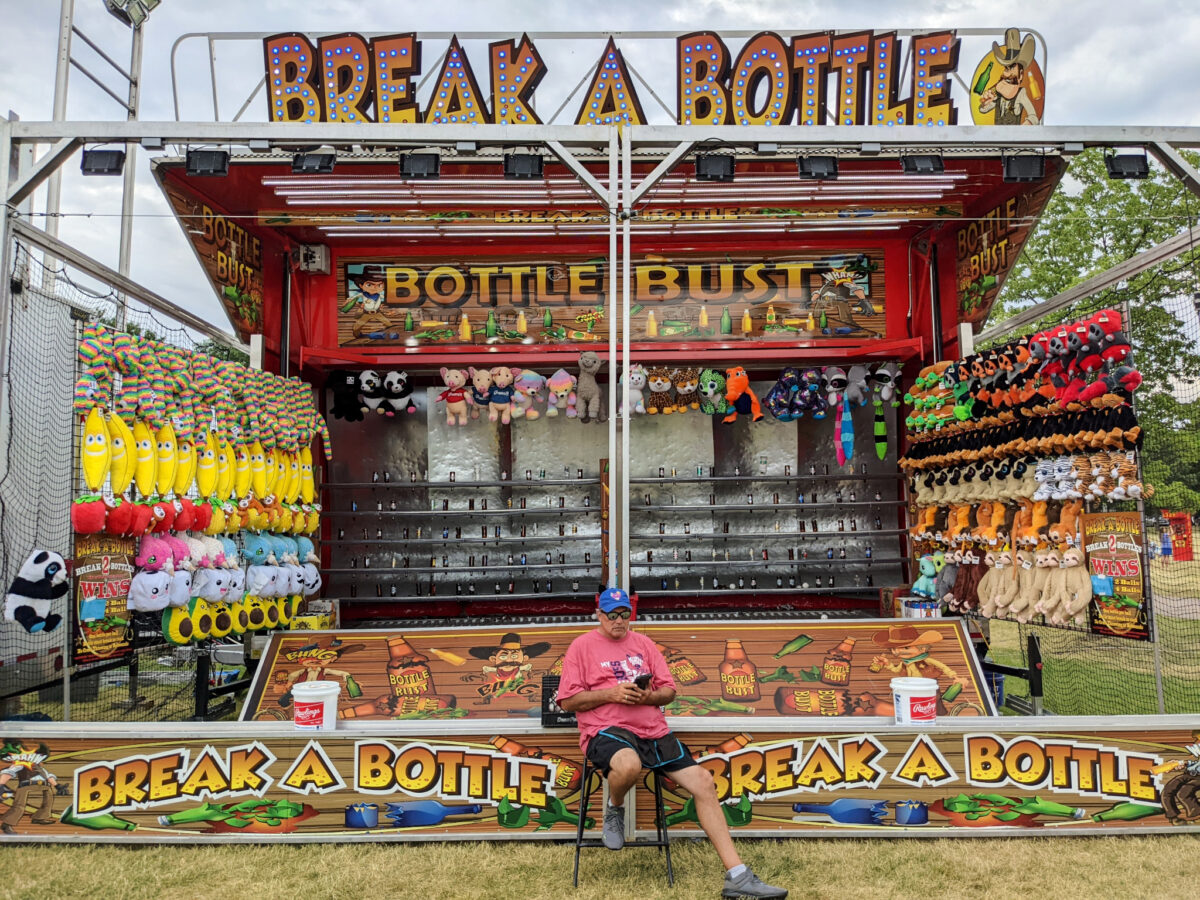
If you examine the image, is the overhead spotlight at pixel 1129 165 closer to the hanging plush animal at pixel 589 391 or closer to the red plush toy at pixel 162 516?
the hanging plush animal at pixel 589 391

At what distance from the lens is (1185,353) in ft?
27.4

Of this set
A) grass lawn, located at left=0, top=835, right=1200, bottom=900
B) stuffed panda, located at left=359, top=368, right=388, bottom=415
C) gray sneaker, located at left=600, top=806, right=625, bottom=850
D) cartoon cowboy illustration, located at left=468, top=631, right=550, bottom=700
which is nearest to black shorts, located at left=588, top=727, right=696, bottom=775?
gray sneaker, located at left=600, top=806, right=625, bottom=850

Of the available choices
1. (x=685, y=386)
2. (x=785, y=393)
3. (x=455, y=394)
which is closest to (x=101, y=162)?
(x=455, y=394)

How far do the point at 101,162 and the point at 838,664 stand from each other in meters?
5.34

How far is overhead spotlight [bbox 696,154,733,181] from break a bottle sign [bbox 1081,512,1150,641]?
3045mm

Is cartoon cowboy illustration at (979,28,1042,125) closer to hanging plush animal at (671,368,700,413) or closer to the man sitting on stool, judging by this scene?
hanging plush animal at (671,368,700,413)

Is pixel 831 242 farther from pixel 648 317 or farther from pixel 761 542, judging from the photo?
pixel 761 542

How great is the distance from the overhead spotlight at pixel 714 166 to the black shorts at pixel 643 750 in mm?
3131

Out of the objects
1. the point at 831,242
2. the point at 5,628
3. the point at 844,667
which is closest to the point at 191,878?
the point at 5,628

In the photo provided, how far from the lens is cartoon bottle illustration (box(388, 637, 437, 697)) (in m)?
5.75

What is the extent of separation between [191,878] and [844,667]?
3.99 meters

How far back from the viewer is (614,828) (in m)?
3.80

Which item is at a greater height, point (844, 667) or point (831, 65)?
point (831, 65)

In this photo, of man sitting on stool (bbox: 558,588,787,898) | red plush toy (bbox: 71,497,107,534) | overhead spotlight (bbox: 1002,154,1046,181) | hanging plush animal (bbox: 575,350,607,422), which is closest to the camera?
man sitting on stool (bbox: 558,588,787,898)
